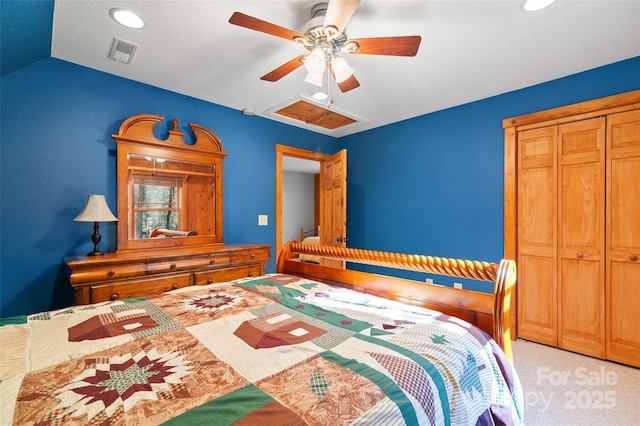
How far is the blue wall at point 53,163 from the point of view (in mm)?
2086

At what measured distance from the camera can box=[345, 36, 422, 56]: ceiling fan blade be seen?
152cm

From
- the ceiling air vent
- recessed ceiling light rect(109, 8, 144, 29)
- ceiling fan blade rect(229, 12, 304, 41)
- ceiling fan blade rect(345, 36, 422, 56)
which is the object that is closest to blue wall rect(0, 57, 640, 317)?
the ceiling air vent

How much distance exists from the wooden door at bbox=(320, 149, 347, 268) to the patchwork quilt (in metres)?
2.52

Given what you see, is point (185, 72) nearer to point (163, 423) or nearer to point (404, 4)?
point (404, 4)

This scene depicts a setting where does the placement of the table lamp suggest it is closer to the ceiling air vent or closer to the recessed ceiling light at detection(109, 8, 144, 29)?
the ceiling air vent

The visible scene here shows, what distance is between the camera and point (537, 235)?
2779mm

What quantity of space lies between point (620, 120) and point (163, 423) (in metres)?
3.55

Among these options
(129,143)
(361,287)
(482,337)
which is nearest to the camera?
(482,337)

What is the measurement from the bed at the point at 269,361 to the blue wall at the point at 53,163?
1402mm

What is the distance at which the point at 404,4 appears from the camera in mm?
1654

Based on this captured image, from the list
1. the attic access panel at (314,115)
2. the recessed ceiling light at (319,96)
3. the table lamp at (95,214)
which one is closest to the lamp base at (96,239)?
the table lamp at (95,214)

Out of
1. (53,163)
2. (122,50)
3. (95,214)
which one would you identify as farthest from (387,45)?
(53,163)

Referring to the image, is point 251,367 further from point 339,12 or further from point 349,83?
point 349,83

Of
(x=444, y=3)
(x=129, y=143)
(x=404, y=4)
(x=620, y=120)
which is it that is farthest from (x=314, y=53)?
(x=620, y=120)
